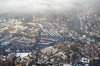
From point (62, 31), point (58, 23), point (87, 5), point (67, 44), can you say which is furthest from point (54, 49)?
point (87, 5)

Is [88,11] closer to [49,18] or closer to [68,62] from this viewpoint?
[49,18]

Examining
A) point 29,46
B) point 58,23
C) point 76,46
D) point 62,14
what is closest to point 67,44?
point 76,46

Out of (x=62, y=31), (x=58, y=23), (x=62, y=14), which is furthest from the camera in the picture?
(x=62, y=14)

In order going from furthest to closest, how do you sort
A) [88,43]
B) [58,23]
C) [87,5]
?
1. [87,5]
2. [58,23]
3. [88,43]

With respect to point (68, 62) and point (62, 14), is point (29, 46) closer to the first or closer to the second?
point (68, 62)

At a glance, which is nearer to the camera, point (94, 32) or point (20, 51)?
point (20, 51)

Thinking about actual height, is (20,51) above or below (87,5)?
below
